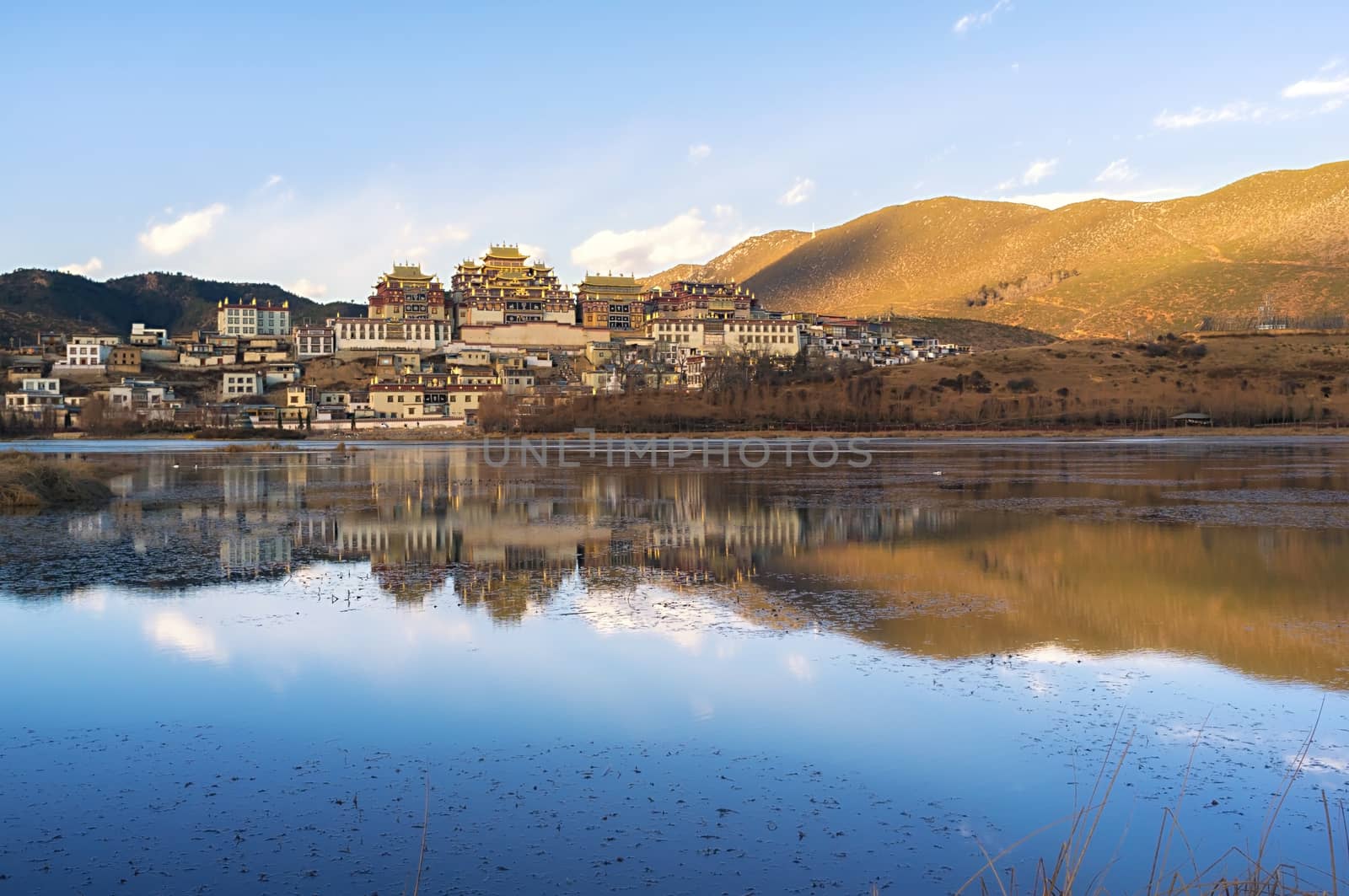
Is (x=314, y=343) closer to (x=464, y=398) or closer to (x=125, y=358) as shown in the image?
(x=125, y=358)

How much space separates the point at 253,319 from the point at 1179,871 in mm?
150030

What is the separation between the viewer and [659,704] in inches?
344

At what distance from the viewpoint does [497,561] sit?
16.2 metres

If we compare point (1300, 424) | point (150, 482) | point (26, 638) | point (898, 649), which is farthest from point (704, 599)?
point (1300, 424)

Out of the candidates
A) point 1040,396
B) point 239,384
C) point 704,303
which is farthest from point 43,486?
point 704,303

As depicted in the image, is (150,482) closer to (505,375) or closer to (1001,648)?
(1001,648)

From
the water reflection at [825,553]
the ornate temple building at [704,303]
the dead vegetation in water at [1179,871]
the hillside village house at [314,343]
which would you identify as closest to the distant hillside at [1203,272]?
the ornate temple building at [704,303]

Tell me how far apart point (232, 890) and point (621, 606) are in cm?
755

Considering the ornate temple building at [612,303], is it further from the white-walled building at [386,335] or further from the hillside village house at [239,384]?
the hillside village house at [239,384]

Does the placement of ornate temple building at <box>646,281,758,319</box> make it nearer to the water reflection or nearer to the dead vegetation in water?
the water reflection

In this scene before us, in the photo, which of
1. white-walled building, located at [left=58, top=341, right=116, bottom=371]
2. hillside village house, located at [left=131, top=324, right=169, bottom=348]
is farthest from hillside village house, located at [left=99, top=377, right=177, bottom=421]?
hillside village house, located at [left=131, top=324, right=169, bottom=348]

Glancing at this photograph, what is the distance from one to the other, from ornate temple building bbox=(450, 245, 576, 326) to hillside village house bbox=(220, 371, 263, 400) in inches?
1006

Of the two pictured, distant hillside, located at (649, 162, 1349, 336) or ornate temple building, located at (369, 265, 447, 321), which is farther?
distant hillside, located at (649, 162, 1349, 336)

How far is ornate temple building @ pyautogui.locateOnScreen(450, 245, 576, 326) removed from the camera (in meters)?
126
